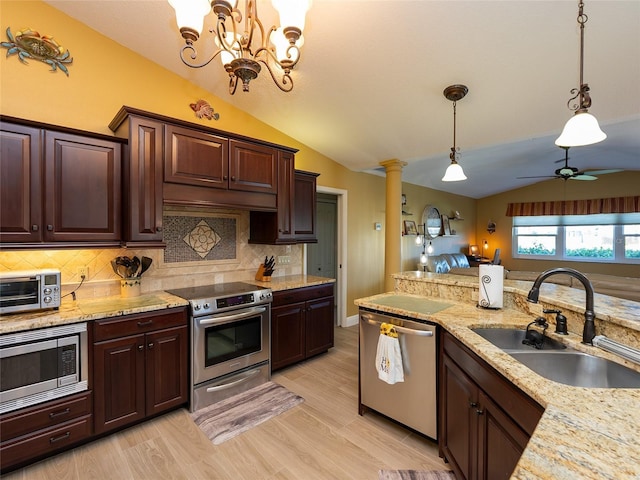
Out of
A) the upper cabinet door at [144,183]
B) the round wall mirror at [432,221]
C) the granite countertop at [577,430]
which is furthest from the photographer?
the round wall mirror at [432,221]

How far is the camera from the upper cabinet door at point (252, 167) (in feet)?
9.33

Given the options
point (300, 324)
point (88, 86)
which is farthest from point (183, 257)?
point (88, 86)

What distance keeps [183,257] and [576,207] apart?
8.50 m

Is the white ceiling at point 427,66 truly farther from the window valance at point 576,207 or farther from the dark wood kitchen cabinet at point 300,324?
the window valance at point 576,207


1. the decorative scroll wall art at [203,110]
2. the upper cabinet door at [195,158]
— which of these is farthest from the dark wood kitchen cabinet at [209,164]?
the decorative scroll wall art at [203,110]

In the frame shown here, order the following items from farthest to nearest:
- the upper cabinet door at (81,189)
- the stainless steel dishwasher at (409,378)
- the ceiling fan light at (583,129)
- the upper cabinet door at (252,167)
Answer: the upper cabinet door at (252,167)
the upper cabinet door at (81,189)
the stainless steel dishwasher at (409,378)
the ceiling fan light at (583,129)

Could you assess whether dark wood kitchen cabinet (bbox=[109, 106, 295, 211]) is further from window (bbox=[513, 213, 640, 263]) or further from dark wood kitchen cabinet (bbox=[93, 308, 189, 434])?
window (bbox=[513, 213, 640, 263])

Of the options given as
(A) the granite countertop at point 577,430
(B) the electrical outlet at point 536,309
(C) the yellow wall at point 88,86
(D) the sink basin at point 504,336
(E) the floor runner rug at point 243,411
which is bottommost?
(E) the floor runner rug at point 243,411

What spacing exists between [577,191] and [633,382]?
783cm

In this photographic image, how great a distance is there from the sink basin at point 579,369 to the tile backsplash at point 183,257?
2.73 meters

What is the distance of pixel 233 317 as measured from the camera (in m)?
2.61

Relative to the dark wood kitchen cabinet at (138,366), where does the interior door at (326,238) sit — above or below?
above

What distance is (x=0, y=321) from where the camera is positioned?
5.88 feet

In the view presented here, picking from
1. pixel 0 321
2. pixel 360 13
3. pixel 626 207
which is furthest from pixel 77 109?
pixel 626 207
